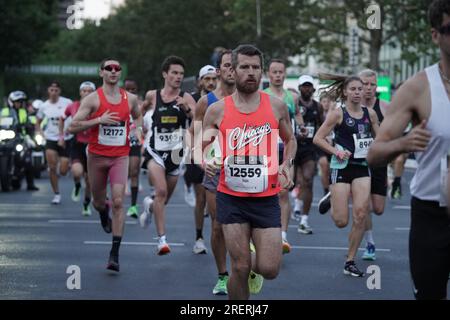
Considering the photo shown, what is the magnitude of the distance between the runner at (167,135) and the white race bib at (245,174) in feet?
15.0

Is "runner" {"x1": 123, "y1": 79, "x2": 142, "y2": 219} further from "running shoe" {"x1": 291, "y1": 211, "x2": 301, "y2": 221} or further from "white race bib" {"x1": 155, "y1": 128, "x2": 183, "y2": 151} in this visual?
"white race bib" {"x1": 155, "y1": 128, "x2": 183, "y2": 151}

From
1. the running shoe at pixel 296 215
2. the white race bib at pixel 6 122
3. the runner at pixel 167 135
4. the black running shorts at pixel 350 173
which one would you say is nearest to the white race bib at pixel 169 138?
the runner at pixel 167 135

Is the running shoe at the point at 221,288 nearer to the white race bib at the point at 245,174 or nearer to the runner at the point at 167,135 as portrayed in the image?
the white race bib at the point at 245,174

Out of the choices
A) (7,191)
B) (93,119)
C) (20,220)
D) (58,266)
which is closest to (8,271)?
(58,266)

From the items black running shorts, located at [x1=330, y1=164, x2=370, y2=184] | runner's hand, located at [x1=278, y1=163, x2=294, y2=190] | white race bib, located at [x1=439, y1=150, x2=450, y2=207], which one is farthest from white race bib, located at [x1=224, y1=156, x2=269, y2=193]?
black running shorts, located at [x1=330, y1=164, x2=370, y2=184]

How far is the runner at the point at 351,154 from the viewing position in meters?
12.1

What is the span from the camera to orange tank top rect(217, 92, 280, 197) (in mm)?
8406

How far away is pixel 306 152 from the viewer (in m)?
16.8

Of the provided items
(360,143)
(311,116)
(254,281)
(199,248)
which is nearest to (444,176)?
(254,281)

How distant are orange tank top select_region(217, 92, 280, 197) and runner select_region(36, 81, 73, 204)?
1191cm

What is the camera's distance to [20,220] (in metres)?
17.6
